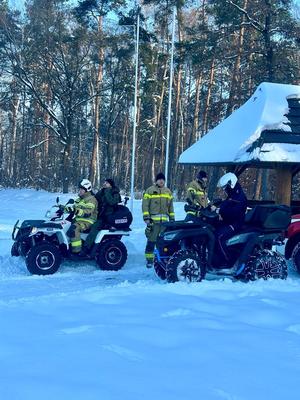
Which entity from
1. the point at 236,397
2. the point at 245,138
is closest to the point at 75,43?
the point at 245,138

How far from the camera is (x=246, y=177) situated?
31875mm

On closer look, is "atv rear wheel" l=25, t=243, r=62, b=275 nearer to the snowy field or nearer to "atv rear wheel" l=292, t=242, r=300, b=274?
the snowy field

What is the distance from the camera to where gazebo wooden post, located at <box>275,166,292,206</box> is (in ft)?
38.6

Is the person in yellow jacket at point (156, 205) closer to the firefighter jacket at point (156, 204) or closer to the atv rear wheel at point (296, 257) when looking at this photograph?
the firefighter jacket at point (156, 204)

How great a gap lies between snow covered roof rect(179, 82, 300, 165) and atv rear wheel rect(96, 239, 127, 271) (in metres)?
3.04

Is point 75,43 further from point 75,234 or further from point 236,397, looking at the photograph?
point 236,397

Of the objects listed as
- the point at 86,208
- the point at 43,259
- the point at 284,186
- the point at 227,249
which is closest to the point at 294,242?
the point at 227,249

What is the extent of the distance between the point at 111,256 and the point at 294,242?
3280 mm

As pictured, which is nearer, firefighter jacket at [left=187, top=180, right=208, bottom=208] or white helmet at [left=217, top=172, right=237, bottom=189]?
white helmet at [left=217, top=172, right=237, bottom=189]

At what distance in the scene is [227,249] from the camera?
26.9 feet

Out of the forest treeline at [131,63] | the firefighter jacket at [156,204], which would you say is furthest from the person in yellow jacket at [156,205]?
the forest treeline at [131,63]

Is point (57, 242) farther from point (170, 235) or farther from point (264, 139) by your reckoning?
point (264, 139)

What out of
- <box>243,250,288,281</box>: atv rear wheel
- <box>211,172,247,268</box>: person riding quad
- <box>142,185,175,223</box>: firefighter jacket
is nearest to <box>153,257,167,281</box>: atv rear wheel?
<box>211,172,247,268</box>: person riding quad

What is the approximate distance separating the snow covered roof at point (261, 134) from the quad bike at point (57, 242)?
2.82 m
